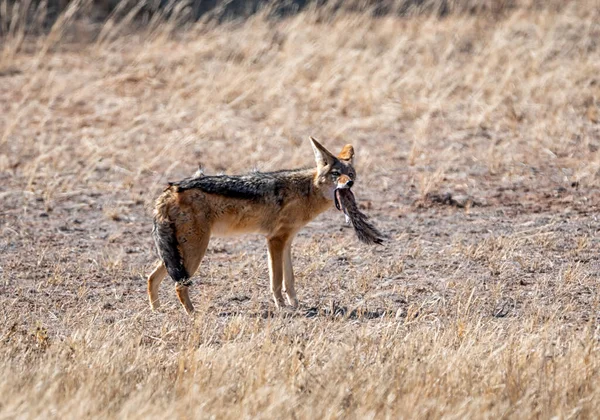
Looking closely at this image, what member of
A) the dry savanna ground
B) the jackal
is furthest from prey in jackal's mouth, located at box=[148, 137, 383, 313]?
the dry savanna ground

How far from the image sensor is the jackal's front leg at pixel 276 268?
7.98m

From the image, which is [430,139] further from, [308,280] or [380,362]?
[380,362]

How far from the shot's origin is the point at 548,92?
1420 centimetres

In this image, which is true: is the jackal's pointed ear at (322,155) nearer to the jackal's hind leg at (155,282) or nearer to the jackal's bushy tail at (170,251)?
the jackal's bushy tail at (170,251)

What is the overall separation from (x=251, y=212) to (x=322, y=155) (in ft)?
2.50

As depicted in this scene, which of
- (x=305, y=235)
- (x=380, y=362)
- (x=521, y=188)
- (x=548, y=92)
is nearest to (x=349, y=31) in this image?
(x=548, y=92)

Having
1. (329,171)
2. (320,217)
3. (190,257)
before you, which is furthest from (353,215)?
(320,217)

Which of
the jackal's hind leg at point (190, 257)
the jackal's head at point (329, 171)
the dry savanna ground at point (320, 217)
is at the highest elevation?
the jackal's head at point (329, 171)

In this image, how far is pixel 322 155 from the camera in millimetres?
8234

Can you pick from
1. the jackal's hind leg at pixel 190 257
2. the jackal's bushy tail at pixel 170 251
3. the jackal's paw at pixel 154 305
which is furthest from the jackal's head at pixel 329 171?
the jackal's paw at pixel 154 305

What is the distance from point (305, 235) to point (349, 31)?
23.8 feet

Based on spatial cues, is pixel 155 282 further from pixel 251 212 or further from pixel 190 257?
pixel 251 212

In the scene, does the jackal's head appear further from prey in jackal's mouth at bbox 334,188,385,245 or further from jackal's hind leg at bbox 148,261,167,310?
jackal's hind leg at bbox 148,261,167,310

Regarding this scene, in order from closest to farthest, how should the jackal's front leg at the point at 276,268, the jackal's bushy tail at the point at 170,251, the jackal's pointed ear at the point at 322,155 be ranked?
the jackal's bushy tail at the point at 170,251 → the jackal's front leg at the point at 276,268 → the jackal's pointed ear at the point at 322,155
